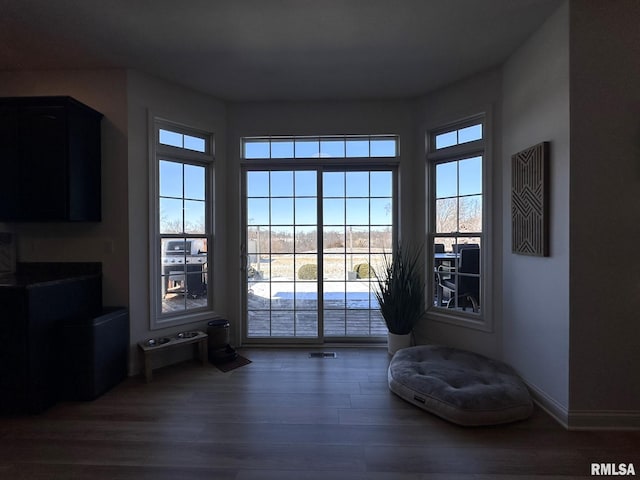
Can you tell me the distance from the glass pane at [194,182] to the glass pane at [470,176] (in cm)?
280

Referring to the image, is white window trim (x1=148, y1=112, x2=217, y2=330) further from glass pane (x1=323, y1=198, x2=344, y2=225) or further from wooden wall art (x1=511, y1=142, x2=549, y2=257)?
wooden wall art (x1=511, y1=142, x2=549, y2=257)

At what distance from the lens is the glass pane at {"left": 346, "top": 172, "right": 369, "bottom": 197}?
347cm

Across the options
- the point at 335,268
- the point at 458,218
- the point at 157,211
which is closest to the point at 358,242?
the point at 335,268

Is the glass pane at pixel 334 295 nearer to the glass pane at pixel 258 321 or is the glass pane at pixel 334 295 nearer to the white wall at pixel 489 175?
the glass pane at pixel 258 321

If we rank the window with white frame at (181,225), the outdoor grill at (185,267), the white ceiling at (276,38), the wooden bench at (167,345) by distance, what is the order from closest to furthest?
the white ceiling at (276,38)
the wooden bench at (167,345)
the window with white frame at (181,225)
the outdoor grill at (185,267)

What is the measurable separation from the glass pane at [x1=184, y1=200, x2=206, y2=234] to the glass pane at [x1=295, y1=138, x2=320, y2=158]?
4.13 ft

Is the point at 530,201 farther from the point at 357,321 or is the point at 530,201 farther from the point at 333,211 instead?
the point at 357,321

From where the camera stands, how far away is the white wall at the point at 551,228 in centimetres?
201

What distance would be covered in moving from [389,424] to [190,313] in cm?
224

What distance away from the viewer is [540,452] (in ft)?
5.69

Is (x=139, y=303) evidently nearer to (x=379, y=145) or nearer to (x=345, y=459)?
(x=345, y=459)

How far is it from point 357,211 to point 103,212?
8.47 ft

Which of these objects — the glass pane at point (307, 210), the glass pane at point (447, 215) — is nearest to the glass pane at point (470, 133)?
the glass pane at point (447, 215)

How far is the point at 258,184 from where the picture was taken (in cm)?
348
